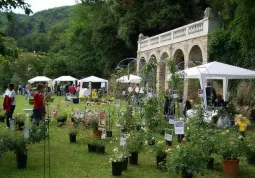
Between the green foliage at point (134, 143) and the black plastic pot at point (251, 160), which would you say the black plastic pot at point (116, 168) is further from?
the black plastic pot at point (251, 160)

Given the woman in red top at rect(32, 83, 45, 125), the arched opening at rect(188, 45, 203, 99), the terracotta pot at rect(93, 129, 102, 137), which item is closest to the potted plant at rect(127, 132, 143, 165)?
the terracotta pot at rect(93, 129, 102, 137)

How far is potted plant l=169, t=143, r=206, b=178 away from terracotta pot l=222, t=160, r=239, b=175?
107cm

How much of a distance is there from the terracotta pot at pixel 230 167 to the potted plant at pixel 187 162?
1.07 m

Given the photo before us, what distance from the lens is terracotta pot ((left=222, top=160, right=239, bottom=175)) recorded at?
6348 mm

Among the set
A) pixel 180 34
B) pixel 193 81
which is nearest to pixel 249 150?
pixel 193 81

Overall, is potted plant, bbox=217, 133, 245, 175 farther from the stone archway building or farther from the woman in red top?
the stone archway building

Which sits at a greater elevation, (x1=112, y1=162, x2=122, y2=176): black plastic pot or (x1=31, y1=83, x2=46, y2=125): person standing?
(x1=31, y1=83, x2=46, y2=125): person standing

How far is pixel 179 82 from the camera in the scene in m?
10.4

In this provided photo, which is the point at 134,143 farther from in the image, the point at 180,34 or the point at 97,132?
the point at 180,34

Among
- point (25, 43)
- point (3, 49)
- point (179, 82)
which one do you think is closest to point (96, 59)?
point (179, 82)

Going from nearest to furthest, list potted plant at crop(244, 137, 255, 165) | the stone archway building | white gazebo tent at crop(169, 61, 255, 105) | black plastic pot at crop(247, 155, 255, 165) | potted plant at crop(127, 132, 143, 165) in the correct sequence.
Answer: potted plant at crop(244, 137, 255, 165), black plastic pot at crop(247, 155, 255, 165), potted plant at crop(127, 132, 143, 165), white gazebo tent at crop(169, 61, 255, 105), the stone archway building

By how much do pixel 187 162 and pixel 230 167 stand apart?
1.38 metres

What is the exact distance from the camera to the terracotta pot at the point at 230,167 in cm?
635

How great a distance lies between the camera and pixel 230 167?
6.35m
